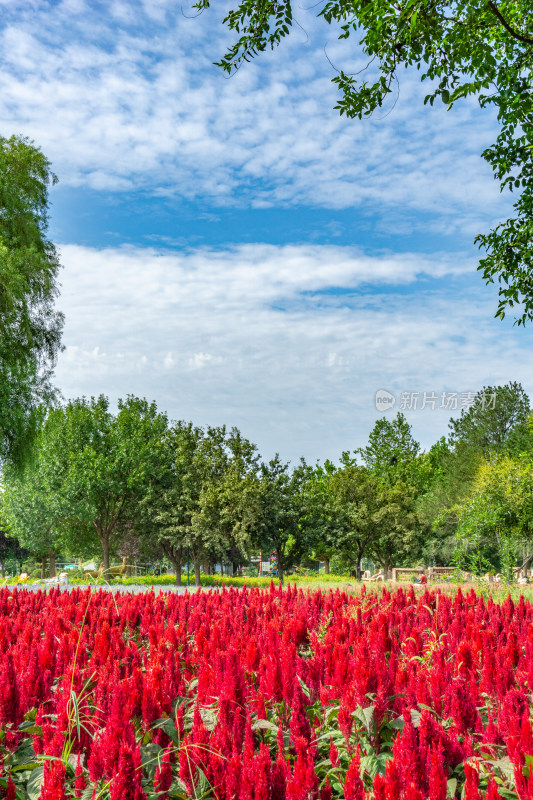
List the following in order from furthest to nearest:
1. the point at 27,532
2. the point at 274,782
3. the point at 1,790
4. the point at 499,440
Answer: the point at 499,440 → the point at 27,532 → the point at 1,790 → the point at 274,782

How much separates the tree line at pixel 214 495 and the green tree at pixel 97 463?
7 cm

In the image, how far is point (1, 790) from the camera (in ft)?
9.63

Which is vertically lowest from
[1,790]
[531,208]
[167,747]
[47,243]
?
[1,790]

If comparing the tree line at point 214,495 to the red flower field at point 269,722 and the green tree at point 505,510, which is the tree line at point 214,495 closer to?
the green tree at point 505,510

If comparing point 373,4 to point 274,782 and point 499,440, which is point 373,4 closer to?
point 274,782

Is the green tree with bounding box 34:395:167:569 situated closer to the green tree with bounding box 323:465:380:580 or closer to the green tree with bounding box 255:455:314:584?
the green tree with bounding box 255:455:314:584

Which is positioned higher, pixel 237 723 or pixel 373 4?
pixel 373 4

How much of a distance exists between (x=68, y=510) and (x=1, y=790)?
32.6 meters

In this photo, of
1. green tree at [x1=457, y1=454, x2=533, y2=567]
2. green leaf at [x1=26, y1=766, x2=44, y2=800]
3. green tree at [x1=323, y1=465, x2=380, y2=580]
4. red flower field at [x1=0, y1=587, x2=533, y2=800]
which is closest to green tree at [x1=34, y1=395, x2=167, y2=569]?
green tree at [x1=323, y1=465, x2=380, y2=580]

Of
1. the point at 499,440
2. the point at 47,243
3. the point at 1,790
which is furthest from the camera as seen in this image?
the point at 499,440

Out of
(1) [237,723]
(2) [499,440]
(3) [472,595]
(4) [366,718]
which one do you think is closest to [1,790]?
(1) [237,723]

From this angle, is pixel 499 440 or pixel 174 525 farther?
pixel 499 440

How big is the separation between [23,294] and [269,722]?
22.6 m

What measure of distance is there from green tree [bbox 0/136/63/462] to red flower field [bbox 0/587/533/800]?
1935 centimetres
